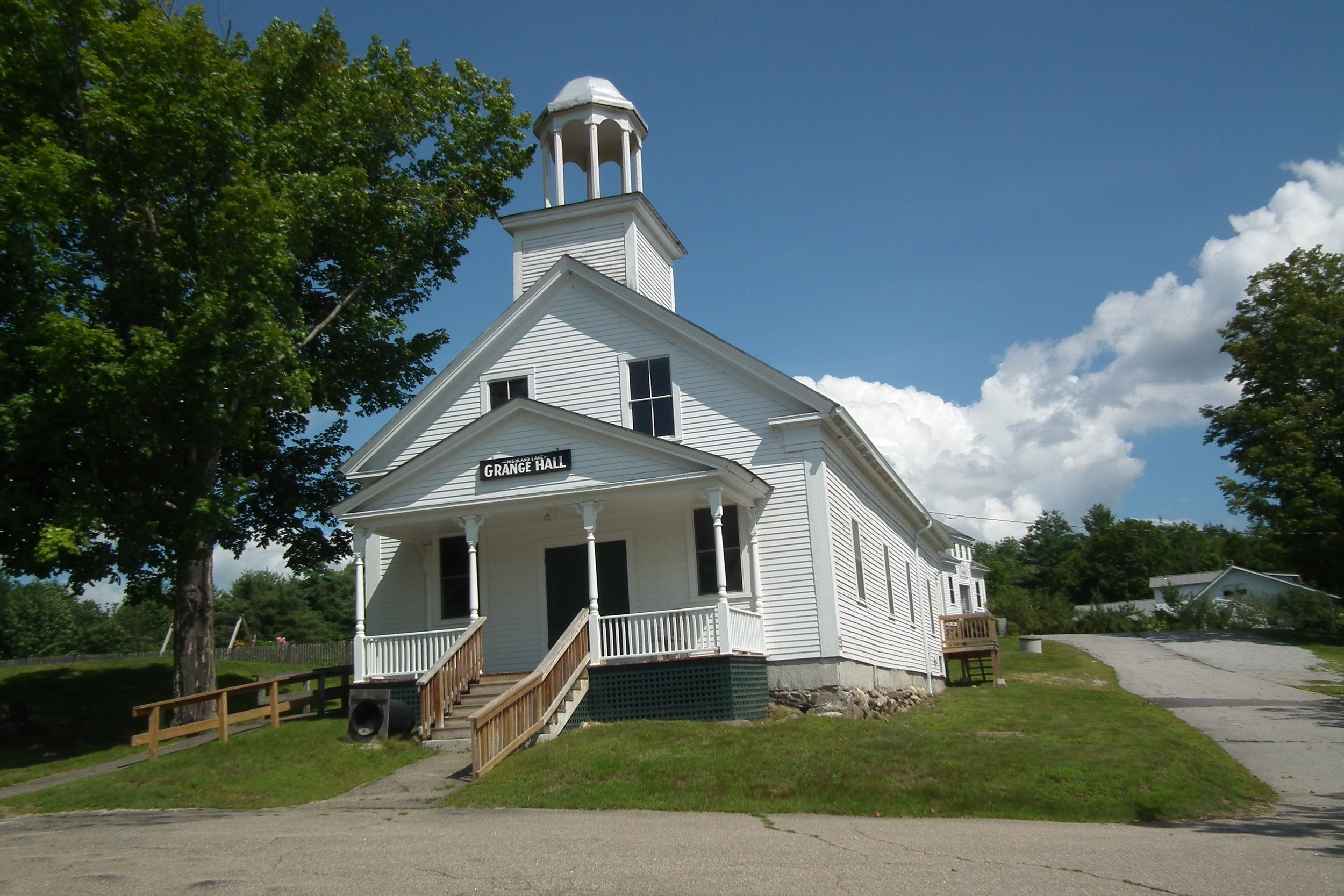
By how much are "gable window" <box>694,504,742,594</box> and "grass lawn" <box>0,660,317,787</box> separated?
33.3ft

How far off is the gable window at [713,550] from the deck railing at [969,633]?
11426 millimetres

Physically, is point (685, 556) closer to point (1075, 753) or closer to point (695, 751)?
point (695, 751)

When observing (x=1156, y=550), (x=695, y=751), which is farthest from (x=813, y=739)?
(x=1156, y=550)

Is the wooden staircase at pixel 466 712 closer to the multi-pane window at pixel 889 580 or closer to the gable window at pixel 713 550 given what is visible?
the gable window at pixel 713 550

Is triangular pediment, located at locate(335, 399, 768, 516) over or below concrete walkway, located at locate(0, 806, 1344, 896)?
over

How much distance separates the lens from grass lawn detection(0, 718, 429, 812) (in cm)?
1291

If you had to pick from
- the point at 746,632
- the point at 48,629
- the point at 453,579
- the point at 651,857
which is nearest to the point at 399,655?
the point at 453,579

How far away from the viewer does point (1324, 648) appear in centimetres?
3634

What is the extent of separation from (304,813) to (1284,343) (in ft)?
134

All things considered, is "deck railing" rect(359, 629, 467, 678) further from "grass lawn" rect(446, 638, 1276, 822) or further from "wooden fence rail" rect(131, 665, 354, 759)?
"grass lawn" rect(446, 638, 1276, 822)

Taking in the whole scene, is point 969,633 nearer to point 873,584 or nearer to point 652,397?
point 873,584

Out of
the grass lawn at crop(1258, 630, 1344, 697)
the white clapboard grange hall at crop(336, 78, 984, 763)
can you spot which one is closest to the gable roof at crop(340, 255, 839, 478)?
the white clapboard grange hall at crop(336, 78, 984, 763)

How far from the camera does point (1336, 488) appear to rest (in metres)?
37.5

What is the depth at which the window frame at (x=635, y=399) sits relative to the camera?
19938 mm
